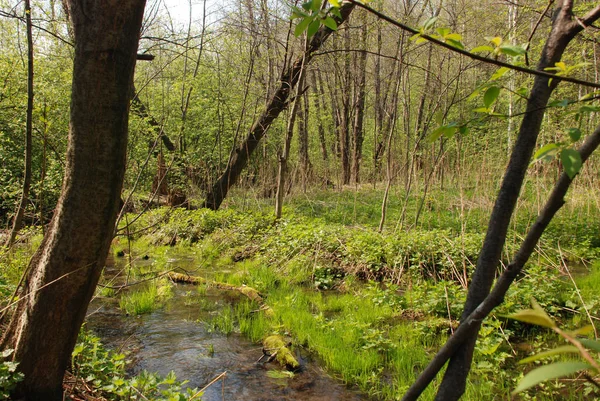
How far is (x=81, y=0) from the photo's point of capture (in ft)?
5.84

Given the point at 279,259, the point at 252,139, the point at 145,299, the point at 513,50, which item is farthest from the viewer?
the point at 252,139

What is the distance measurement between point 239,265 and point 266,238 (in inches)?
29.1

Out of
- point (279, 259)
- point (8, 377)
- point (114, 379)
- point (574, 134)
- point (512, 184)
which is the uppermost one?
point (574, 134)

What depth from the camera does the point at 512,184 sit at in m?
0.98

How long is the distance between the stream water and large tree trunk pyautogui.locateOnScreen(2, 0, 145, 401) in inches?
28.4

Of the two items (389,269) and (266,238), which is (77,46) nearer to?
(389,269)

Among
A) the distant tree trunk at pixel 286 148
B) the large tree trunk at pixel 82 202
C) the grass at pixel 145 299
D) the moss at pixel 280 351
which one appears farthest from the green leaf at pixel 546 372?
the distant tree trunk at pixel 286 148

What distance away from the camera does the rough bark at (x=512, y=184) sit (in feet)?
3.12

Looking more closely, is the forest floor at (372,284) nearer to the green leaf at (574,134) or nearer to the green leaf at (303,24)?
the green leaf at (303,24)

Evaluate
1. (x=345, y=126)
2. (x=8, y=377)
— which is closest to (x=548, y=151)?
(x=8, y=377)

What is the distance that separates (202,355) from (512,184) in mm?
3448

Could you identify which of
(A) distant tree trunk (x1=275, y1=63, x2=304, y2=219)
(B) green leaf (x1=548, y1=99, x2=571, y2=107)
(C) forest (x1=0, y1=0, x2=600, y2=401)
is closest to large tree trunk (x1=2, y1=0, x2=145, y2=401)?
(C) forest (x1=0, y1=0, x2=600, y2=401)

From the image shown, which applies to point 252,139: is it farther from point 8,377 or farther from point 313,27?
point 313,27

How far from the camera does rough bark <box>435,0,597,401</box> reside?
95cm
